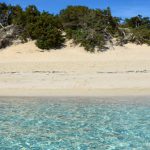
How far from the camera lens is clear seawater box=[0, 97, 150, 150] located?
320 inches

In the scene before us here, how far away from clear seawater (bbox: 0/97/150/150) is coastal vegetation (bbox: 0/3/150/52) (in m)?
8.75

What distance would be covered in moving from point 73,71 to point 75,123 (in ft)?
28.2

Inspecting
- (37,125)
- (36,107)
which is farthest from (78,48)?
(37,125)

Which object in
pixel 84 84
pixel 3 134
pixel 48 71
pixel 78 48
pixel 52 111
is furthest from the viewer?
pixel 78 48

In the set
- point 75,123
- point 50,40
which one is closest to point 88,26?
point 50,40

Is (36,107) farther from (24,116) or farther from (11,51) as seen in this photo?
(11,51)

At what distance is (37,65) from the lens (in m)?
20.0

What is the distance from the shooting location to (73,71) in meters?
18.8

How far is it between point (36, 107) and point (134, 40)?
1282 cm

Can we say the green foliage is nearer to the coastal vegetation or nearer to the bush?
the coastal vegetation

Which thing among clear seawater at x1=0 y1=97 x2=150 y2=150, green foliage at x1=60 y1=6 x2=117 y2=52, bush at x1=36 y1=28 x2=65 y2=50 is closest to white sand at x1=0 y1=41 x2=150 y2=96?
bush at x1=36 y1=28 x2=65 y2=50

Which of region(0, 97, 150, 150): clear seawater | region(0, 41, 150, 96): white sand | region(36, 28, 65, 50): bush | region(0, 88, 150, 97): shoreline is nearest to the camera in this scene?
region(0, 97, 150, 150): clear seawater

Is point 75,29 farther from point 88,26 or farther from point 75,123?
point 75,123

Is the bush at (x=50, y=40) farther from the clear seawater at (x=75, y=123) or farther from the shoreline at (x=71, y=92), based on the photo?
the clear seawater at (x=75, y=123)
